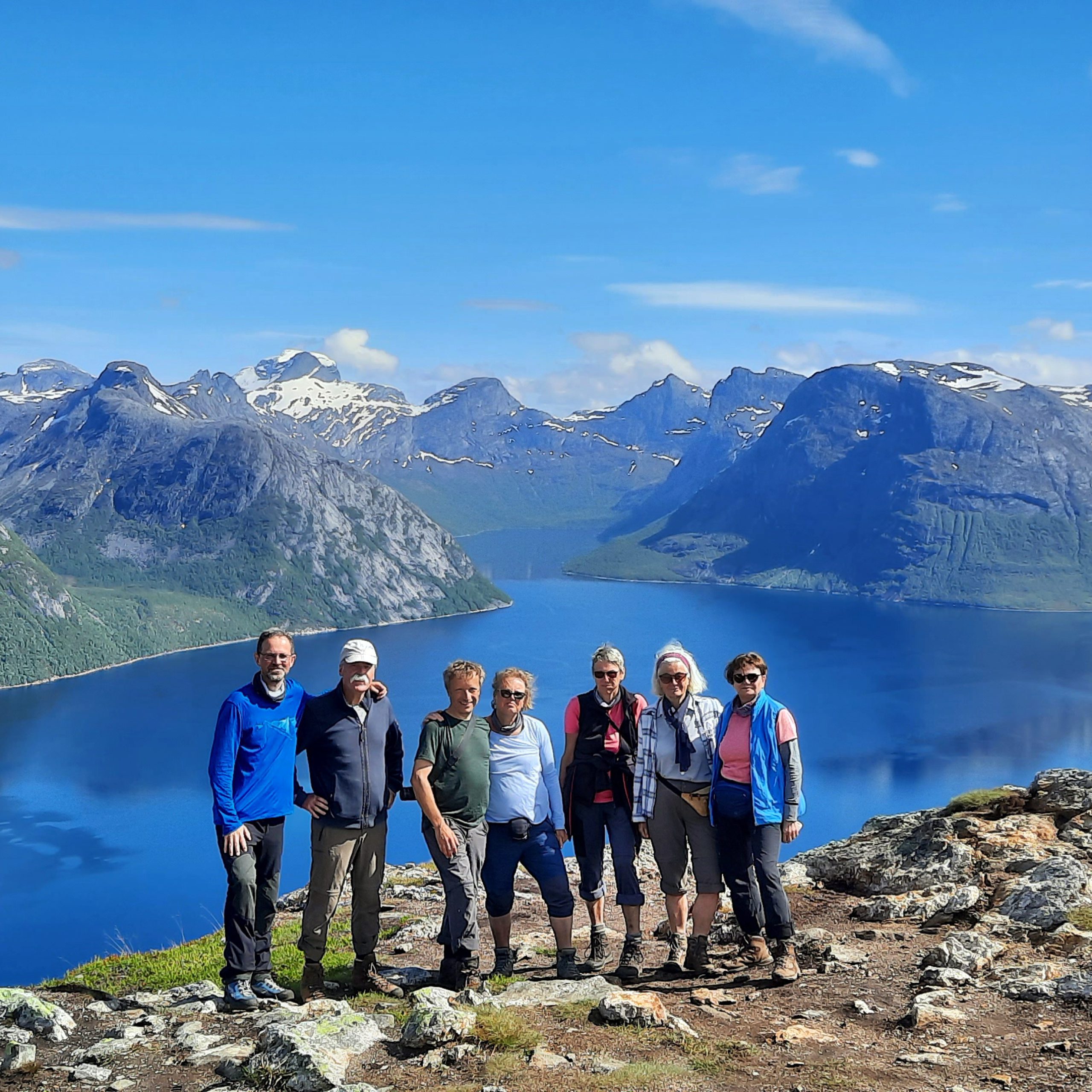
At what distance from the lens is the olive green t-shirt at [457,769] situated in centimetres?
1009

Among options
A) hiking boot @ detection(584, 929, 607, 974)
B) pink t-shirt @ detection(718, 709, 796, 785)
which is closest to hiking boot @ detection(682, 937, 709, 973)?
hiking boot @ detection(584, 929, 607, 974)

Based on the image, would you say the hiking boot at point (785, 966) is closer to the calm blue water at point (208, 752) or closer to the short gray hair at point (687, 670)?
the short gray hair at point (687, 670)

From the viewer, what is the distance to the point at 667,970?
10.7 metres

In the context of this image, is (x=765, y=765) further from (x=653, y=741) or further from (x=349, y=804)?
(x=349, y=804)

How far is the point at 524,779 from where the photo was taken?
10422 mm

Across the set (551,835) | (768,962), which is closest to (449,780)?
(551,835)

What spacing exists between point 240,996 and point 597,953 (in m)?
3.42

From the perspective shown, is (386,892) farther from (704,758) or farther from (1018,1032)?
(1018,1032)

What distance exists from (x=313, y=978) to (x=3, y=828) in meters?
108

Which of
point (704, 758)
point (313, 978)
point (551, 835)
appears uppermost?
point (704, 758)

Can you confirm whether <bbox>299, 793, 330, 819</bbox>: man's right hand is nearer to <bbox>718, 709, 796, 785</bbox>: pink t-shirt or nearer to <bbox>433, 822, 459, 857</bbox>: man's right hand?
<bbox>433, 822, 459, 857</bbox>: man's right hand

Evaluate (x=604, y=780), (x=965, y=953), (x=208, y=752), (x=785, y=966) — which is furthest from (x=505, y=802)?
(x=208, y=752)

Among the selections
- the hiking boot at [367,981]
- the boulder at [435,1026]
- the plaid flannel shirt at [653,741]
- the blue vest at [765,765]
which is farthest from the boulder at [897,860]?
the boulder at [435,1026]

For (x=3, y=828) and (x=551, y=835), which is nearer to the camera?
(x=551, y=835)
